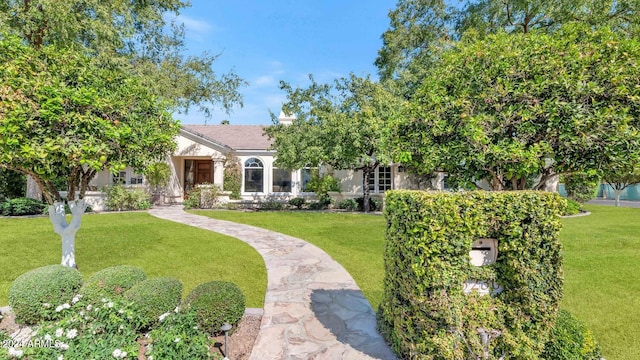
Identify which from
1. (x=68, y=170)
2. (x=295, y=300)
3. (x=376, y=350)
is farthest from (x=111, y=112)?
(x=376, y=350)

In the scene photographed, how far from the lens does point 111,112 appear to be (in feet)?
15.4

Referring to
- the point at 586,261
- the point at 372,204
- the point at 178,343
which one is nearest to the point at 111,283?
the point at 178,343

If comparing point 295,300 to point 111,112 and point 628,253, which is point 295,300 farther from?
point 628,253

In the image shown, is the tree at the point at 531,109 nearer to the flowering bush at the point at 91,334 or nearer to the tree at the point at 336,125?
the flowering bush at the point at 91,334

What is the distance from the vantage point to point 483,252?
3.27m

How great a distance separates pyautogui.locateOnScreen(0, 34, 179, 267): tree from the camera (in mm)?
4055

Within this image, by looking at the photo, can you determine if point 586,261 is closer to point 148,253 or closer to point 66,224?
point 148,253

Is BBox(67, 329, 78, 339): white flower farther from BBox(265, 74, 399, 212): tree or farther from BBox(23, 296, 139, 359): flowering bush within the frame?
BBox(265, 74, 399, 212): tree

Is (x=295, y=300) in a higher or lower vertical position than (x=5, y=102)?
lower

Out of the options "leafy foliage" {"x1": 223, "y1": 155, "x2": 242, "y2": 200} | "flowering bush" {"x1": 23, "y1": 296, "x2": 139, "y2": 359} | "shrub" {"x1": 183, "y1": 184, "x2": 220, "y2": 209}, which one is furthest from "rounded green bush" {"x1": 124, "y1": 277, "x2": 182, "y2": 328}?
"leafy foliage" {"x1": 223, "y1": 155, "x2": 242, "y2": 200}

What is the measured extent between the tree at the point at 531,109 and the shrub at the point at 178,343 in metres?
3.34

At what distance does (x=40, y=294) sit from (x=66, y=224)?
6.21ft

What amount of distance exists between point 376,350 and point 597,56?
4332 mm

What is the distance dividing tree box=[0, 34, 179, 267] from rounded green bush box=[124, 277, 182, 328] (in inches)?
77.4
